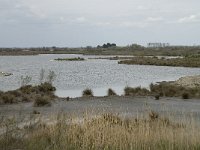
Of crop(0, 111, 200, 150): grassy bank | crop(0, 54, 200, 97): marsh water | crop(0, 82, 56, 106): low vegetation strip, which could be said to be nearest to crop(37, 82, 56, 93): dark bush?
crop(0, 82, 56, 106): low vegetation strip

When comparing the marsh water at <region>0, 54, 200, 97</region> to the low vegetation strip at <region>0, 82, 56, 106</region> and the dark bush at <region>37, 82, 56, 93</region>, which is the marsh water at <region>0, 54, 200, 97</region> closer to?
the dark bush at <region>37, 82, 56, 93</region>

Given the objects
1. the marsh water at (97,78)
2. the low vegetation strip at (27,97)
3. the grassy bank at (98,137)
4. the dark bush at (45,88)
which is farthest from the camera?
the marsh water at (97,78)

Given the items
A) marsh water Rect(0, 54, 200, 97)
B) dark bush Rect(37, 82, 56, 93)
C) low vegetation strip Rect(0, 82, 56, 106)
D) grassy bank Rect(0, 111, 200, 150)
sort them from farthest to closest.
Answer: marsh water Rect(0, 54, 200, 97) → dark bush Rect(37, 82, 56, 93) → low vegetation strip Rect(0, 82, 56, 106) → grassy bank Rect(0, 111, 200, 150)

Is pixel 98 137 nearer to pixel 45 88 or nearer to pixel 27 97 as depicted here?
pixel 27 97

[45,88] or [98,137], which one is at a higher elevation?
[98,137]

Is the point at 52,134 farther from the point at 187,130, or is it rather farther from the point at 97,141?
the point at 187,130

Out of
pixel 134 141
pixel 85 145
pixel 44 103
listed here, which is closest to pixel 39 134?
pixel 85 145

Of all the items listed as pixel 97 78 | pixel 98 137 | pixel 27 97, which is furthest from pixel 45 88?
pixel 98 137

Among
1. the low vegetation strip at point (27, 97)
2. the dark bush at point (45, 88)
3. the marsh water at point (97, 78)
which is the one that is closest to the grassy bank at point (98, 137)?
the low vegetation strip at point (27, 97)

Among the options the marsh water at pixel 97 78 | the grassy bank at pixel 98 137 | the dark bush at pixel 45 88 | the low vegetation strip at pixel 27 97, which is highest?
the grassy bank at pixel 98 137

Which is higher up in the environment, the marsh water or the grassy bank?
the grassy bank

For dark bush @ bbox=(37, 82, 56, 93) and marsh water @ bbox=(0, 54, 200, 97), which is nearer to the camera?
dark bush @ bbox=(37, 82, 56, 93)

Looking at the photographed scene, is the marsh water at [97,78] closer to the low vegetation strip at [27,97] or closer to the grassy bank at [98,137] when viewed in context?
the low vegetation strip at [27,97]

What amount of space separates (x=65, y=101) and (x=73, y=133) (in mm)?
18678
